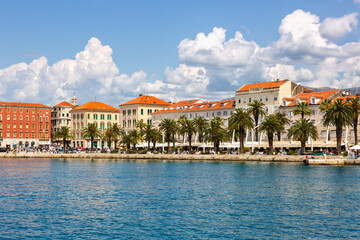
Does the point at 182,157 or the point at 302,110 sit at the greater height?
the point at 302,110

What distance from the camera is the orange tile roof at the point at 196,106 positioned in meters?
147

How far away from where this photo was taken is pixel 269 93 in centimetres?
13288

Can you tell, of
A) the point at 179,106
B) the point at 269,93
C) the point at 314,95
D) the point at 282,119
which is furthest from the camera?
the point at 179,106

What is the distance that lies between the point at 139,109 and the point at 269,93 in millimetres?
62734

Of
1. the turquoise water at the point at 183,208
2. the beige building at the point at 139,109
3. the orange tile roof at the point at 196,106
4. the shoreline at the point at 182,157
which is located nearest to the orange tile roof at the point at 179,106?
the orange tile roof at the point at 196,106

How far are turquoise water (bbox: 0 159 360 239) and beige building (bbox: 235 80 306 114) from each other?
214 ft

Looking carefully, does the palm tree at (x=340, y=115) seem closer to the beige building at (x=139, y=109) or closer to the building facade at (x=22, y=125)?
the beige building at (x=139, y=109)

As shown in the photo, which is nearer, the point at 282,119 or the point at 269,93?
the point at 282,119

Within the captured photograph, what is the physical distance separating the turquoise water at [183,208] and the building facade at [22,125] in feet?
423

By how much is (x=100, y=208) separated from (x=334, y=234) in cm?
2065

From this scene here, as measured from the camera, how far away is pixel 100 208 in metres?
42.9

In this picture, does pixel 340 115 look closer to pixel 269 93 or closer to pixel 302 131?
pixel 302 131

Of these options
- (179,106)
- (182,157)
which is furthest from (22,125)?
(182,157)

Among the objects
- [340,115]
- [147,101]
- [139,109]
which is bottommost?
[340,115]
